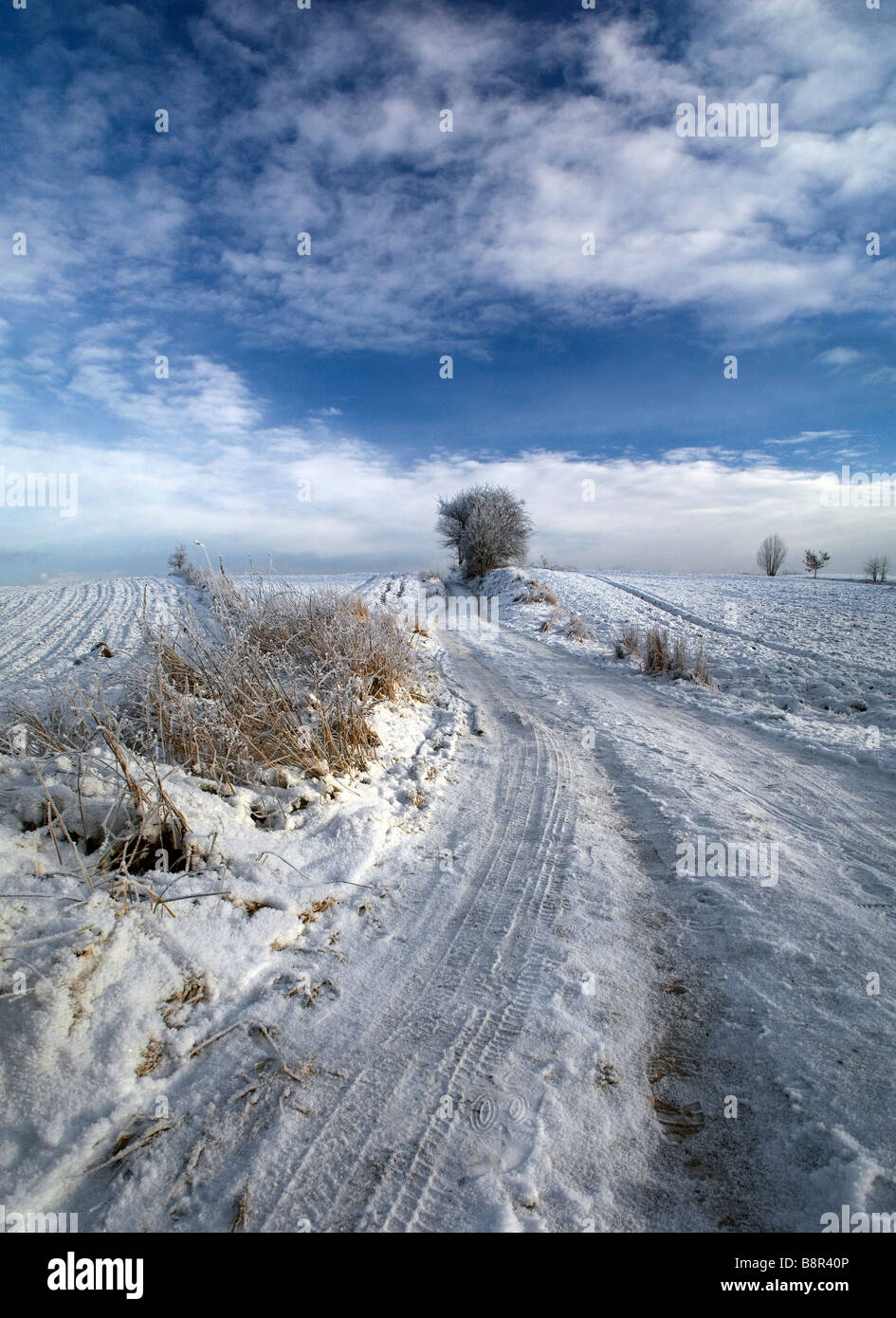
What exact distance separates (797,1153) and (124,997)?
2.33 meters

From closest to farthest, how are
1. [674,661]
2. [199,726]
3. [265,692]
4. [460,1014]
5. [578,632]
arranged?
1. [460,1014]
2. [199,726]
3. [265,692]
4. [674,661]
5. [578,632]

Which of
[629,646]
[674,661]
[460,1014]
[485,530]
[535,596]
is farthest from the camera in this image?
[485,530]

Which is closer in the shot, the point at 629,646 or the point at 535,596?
the point at 629,646

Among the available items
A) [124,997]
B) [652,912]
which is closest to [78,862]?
[124,997]

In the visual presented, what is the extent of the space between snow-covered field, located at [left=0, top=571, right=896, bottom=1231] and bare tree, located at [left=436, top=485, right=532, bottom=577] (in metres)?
26.2

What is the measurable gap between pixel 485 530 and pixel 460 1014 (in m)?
28.5

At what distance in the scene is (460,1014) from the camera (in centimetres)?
221

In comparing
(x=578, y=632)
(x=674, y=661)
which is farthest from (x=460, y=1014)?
(x=578, y=632)

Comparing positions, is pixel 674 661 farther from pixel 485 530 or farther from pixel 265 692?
pixel 485 530

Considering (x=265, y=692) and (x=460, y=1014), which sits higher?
(x=265, y=692)

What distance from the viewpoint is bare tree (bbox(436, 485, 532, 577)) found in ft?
96.8
